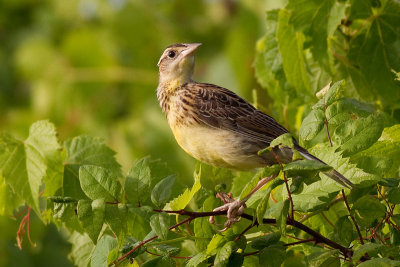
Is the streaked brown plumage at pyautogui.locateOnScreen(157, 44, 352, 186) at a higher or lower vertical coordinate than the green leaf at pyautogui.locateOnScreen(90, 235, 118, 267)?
higher

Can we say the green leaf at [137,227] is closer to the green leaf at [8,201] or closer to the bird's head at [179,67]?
the green leaf at [8,201]

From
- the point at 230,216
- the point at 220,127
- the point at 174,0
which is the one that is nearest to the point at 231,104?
the point at 220,127

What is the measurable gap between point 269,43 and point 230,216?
1.74 metres

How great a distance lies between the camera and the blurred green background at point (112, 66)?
924 cm

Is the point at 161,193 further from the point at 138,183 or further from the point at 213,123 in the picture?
the point at 213,123

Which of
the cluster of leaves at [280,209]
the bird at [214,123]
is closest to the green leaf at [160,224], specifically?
the cluster of leaves at [280,209]

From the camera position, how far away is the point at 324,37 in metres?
4.56

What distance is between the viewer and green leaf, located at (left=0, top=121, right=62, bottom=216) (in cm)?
447

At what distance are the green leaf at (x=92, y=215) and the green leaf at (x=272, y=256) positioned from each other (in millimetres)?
719

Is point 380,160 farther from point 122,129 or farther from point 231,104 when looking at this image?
point 122,129

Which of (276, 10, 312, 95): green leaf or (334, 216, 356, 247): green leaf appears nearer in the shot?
(334, 216, 356, 247): green leaf

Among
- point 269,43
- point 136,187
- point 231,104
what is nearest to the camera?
point 136,187

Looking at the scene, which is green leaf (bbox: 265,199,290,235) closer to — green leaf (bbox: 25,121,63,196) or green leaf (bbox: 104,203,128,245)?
green leaf (bbox: 104,203,128,245)

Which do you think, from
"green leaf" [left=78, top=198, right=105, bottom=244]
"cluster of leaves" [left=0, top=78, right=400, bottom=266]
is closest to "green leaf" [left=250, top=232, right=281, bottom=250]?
"cluster of leaves" [left=0, top=78, right=400, bottom=266]
